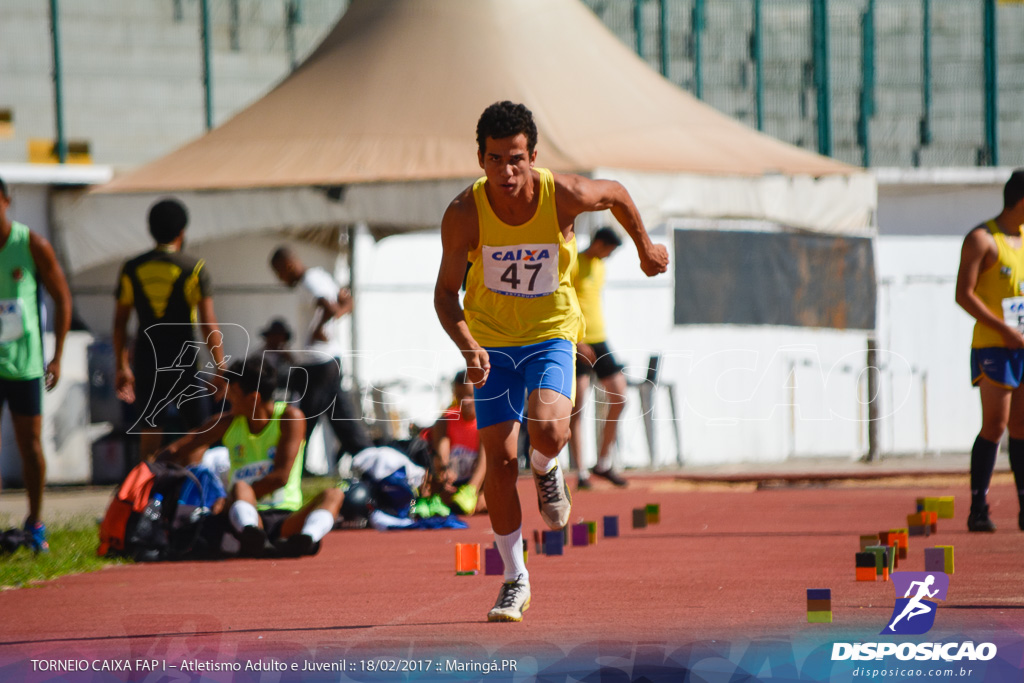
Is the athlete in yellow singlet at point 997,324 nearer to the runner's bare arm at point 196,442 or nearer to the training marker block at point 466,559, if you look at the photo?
the training marker block at point 466,559

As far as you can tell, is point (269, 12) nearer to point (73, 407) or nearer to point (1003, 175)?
point (73, 407)

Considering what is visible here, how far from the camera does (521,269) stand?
5340 mm

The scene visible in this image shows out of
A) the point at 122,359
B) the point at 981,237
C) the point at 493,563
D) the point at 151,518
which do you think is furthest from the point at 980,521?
the point at 122,359

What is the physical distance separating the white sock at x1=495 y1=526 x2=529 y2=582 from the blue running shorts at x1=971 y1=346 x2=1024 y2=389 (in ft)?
11.7

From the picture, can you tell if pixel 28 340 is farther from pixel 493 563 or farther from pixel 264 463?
pixel 493 563

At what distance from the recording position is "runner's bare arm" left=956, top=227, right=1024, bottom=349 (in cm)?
779

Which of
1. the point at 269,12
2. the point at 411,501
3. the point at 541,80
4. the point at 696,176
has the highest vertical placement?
the point at 269,12

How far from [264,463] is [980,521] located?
413 centimetres

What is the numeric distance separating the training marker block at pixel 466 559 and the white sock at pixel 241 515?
153 cm

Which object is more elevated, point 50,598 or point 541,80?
point 541,80


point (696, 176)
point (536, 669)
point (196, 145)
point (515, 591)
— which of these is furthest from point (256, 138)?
Result: point (536, 669)

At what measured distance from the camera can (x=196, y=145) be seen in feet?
43.4

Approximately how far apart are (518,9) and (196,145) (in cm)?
324

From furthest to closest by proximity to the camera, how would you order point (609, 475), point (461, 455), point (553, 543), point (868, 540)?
point (609, 475), point (461, 455), point (553, 543), point (868, 540)
